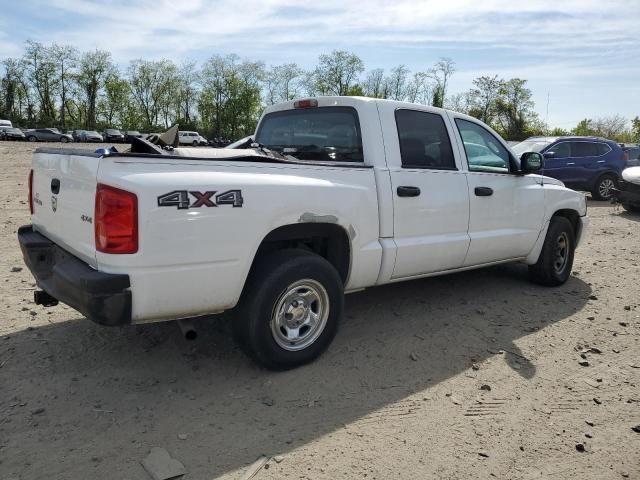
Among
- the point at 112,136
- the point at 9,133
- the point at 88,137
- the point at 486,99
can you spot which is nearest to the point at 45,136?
the point at 9,133

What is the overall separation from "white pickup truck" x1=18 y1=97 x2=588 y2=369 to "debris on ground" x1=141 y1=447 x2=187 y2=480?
0.72m

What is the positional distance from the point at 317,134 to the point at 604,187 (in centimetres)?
1345

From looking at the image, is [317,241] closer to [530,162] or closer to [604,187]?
[530,162]

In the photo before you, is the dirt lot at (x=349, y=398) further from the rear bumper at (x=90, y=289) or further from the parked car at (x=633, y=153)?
the parked car at (x=633, y=153)

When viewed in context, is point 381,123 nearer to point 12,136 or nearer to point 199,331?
point 199,331

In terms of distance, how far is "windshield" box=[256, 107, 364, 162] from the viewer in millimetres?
4141

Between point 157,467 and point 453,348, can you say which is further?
point 453,348

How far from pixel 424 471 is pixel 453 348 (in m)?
1.62

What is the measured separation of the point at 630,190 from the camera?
40.4 feet

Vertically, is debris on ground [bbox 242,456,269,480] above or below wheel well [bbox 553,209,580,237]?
below

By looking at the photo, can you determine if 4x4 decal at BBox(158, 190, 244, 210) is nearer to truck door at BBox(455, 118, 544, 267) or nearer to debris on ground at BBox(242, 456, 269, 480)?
debris on ground at BBox(242, 456, 269, 480)

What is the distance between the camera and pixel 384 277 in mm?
4137

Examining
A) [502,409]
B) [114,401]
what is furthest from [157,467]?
[502,409]

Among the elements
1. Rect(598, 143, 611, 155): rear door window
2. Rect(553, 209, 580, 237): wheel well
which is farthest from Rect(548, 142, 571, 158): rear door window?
Rect(553, 209, 580, 237): wheel well
